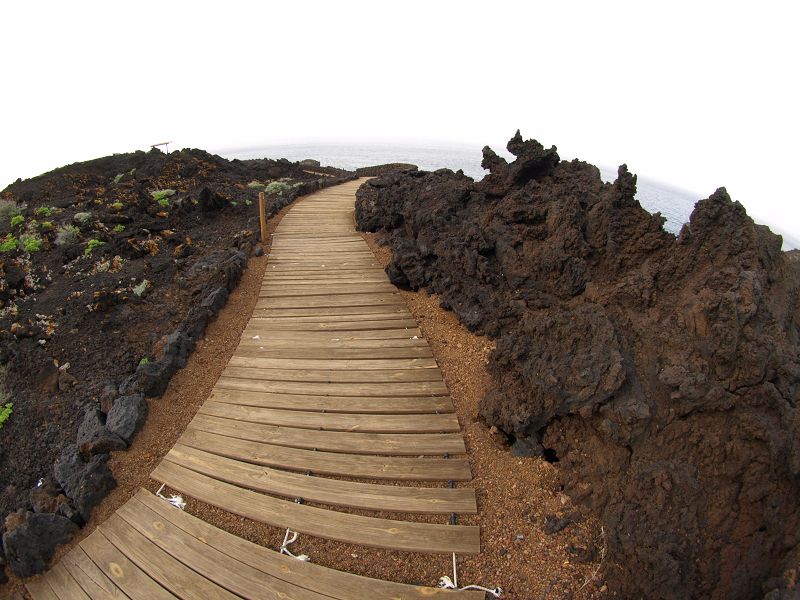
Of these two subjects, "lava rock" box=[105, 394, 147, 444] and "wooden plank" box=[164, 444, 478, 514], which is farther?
"lava rock" box=[105, 394, 147, 444]

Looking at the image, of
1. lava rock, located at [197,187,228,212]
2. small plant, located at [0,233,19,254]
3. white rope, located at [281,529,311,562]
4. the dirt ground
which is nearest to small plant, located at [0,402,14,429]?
the dirt ground

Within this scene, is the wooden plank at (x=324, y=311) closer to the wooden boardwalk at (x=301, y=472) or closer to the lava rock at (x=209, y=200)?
the wooden boardwalk at (x=301, y=472)

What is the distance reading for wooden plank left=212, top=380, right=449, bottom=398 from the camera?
15.9 feet

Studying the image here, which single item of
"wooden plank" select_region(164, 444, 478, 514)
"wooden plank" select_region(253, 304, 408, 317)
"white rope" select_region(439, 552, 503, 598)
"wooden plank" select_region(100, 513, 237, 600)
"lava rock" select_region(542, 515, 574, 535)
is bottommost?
"wooden plank" select_region(100, 513, 237, 600)

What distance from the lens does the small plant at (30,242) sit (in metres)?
9.46

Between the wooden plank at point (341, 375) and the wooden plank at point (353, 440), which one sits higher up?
the wooden plank at point (341, 375)

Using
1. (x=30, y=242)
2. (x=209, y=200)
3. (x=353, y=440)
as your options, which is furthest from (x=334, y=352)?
(x=30, y=242)

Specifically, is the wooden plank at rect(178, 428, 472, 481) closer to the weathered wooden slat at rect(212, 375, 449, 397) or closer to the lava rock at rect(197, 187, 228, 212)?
the weathered wooden slat at rect(212, 375, 449, 397)

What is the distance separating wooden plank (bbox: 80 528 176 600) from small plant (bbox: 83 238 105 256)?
723cm

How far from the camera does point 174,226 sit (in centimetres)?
1003

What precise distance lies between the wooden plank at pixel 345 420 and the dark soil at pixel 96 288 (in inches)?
61.6

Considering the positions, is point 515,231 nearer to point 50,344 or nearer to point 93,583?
point 93,583

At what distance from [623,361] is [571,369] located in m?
0.41

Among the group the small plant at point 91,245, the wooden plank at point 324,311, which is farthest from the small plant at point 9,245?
the wooden plank at point 324,311
